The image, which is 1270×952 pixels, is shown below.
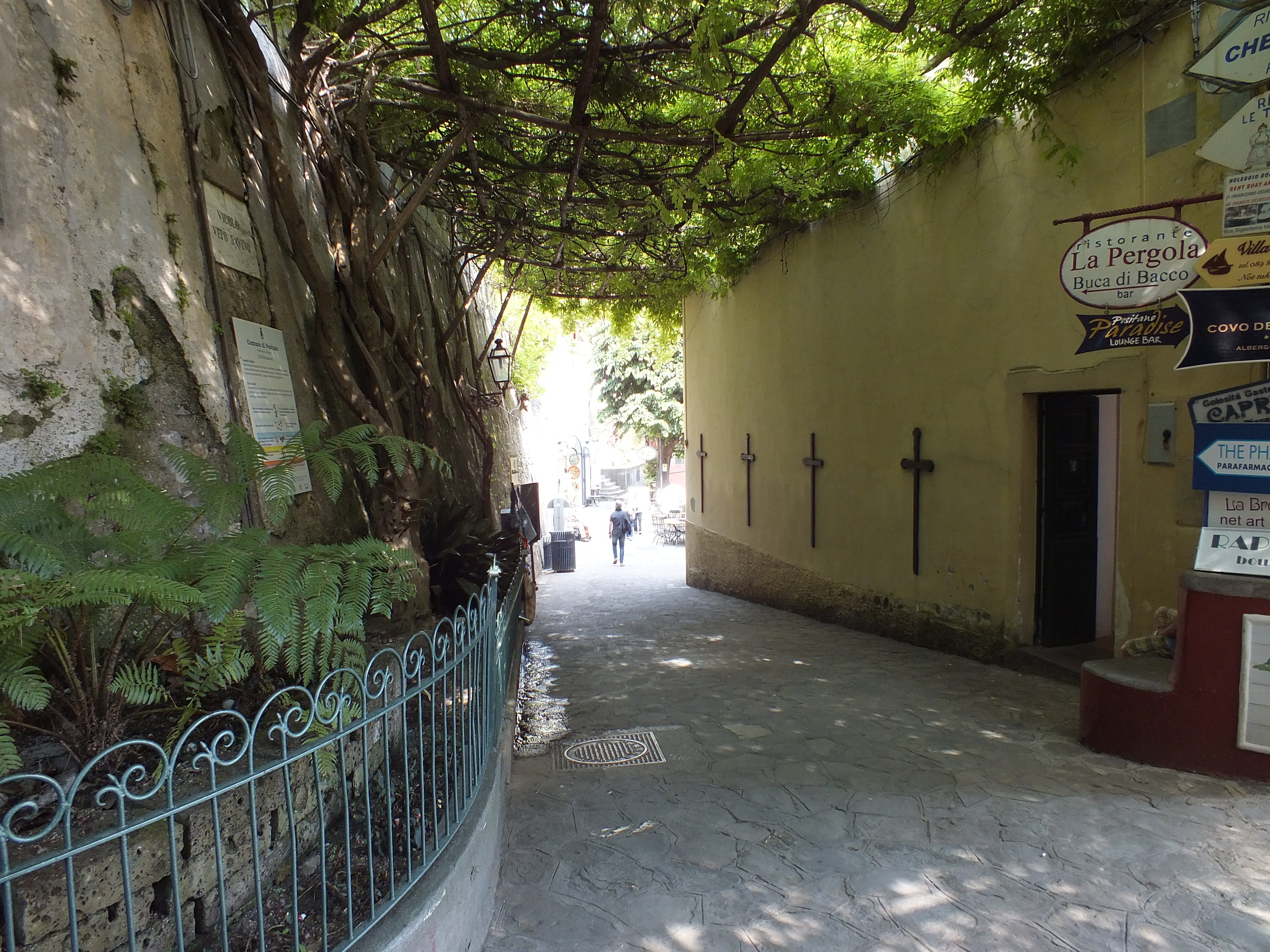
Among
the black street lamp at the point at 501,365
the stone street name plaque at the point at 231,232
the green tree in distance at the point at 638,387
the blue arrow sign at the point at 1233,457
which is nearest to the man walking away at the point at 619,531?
the black street lamp at the point at 501,365

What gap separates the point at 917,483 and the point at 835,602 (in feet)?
6.62

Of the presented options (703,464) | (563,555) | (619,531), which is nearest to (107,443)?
(703,464)

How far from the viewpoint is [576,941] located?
2.69m

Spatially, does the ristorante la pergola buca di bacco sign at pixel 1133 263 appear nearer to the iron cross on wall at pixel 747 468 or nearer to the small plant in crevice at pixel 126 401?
the small plant in crevice at pixel 126 401

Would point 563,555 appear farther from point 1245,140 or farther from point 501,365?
point 1245,140

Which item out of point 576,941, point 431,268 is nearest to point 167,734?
point 576,941

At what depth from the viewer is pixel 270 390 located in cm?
397

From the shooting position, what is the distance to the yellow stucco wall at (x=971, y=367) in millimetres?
4750

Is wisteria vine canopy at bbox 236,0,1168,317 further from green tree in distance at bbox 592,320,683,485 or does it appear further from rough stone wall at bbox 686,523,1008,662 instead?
green tree in distance at bbox 592,320,683,485

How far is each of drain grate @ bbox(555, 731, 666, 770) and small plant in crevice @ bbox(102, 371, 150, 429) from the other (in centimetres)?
272

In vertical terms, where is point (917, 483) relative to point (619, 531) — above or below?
above

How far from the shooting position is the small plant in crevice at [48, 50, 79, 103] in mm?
2949

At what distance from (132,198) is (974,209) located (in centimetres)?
590

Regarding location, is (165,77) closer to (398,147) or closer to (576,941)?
(398,147)
